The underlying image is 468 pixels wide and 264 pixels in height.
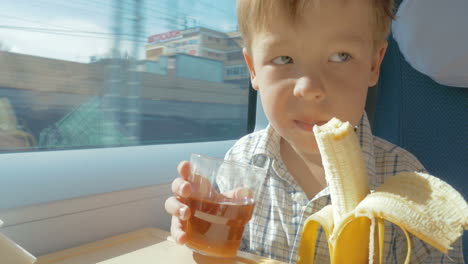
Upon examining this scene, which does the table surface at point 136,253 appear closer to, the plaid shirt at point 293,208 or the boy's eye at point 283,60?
the plaid shirt at point 293,208

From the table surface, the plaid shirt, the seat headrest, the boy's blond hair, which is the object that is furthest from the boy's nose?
the seat headrest

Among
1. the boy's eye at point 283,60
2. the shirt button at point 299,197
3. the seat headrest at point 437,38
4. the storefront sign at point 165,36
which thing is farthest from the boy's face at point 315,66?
the storefront sign at point 165,36

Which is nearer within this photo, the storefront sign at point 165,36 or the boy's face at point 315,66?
the boy's face at point 315,66

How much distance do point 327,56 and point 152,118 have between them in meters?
0.72

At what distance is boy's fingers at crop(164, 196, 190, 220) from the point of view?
0.72 m

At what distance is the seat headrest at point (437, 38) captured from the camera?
116 cm

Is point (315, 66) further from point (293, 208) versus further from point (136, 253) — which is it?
point (136, 253)

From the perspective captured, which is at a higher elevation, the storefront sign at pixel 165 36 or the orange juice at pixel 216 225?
the storefront sign at pixel 165 36

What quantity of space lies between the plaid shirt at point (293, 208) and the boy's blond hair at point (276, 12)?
295mm

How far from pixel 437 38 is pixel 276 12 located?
0.60 m

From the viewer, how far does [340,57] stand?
0.90 metres

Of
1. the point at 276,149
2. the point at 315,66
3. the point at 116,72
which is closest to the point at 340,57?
the point at 315,66

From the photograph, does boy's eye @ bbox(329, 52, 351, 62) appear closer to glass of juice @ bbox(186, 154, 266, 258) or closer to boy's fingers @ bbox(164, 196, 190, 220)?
glass of juice @ bbox(186, 154, 266, 258)

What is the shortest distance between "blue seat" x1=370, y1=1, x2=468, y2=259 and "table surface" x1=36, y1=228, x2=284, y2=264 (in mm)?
795
